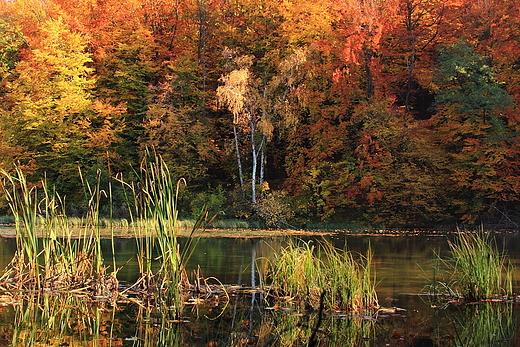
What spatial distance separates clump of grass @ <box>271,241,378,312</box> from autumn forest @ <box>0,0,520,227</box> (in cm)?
1773

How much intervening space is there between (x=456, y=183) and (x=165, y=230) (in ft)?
72.9

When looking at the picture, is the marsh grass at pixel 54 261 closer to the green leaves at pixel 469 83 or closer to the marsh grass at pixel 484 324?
the marsh grass at pixel 484 324

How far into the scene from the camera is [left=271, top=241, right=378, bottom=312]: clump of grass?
856 cm

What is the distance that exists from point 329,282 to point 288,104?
2194 centimetres

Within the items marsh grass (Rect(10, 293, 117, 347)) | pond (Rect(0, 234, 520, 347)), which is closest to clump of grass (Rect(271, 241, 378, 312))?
pond (Rect(0, 234, 520, 347))

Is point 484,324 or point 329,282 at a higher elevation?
point 329,282

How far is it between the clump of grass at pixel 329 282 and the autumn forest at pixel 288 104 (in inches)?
698

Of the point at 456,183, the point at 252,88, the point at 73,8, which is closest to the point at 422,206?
the point at 456,183

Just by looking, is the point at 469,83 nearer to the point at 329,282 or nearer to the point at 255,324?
the point at 329,282

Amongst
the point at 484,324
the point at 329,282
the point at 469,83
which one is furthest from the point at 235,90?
the point at 484,324

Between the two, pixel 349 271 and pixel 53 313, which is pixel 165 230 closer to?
pixel 53 313

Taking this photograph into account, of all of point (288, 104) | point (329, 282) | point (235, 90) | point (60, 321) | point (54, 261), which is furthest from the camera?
point (288, 104)

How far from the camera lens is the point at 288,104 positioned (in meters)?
30.3

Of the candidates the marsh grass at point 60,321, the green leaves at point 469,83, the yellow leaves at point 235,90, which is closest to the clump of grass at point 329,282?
the marsh grass at point 60,321
